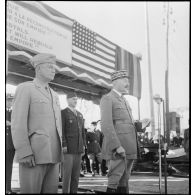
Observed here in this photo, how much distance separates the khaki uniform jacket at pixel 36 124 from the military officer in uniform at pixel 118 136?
1.91 ft

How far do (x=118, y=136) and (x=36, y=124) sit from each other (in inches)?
35.9

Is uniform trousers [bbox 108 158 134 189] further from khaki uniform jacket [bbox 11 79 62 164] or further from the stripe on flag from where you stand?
the stripe on flag

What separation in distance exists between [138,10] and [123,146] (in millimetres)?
1231

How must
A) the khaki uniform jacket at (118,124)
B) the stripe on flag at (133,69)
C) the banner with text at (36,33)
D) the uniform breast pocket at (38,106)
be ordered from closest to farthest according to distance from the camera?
the uniform breast pocket at (38,106) < the banner with text at (36,33) < the khaki uniform jacket at (118,124) < the stripe on flag at (133,69)

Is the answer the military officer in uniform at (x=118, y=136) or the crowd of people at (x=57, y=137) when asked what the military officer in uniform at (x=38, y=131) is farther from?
the military officer in uniform at (x=118, y=136)

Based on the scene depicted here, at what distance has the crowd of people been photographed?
73.5 inches

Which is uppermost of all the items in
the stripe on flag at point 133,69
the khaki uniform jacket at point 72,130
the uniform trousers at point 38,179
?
the stripe on flag at point 133,69

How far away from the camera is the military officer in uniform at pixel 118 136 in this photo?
252 centimetres

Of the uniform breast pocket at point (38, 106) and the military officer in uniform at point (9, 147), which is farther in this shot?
the military officer in uniform at point (9, 147)

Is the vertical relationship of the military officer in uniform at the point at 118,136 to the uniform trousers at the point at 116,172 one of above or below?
above

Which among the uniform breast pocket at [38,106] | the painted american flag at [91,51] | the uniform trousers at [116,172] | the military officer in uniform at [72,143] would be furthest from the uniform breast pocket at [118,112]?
the uniform breast pocket at [38,106]

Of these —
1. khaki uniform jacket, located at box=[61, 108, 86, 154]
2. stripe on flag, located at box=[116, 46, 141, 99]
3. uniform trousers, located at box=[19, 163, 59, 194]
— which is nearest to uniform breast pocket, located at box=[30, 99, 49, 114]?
uniform trousers, located at box=[19, 163, 59, 194]
